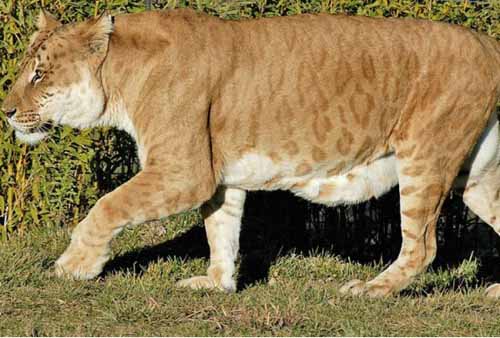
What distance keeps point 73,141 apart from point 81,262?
1590 millimetres

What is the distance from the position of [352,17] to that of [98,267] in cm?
208

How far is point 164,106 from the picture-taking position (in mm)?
6020

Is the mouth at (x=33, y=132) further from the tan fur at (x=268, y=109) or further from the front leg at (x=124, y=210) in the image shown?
the front leg at (x=124, y=210)

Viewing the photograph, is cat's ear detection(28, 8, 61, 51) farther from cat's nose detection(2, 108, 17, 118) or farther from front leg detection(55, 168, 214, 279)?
front leg detection(55, 168, 214, 279)

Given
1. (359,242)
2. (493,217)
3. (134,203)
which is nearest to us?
(134,203)

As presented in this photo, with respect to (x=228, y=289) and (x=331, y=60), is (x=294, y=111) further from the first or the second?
(x=228, y=289)

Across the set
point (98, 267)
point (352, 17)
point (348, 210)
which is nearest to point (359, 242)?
point (348, 210)

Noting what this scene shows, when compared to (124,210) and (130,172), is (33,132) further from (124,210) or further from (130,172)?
(130,172)

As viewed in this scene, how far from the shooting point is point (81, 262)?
607cm

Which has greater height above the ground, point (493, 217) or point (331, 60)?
point (331, 60)

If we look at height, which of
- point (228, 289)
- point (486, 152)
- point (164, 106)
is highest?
point (164, 106)

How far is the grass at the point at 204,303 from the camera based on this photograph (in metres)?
5.54

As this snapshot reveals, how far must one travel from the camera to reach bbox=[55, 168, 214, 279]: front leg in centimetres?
593

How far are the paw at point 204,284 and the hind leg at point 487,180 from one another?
1531 millimetres
